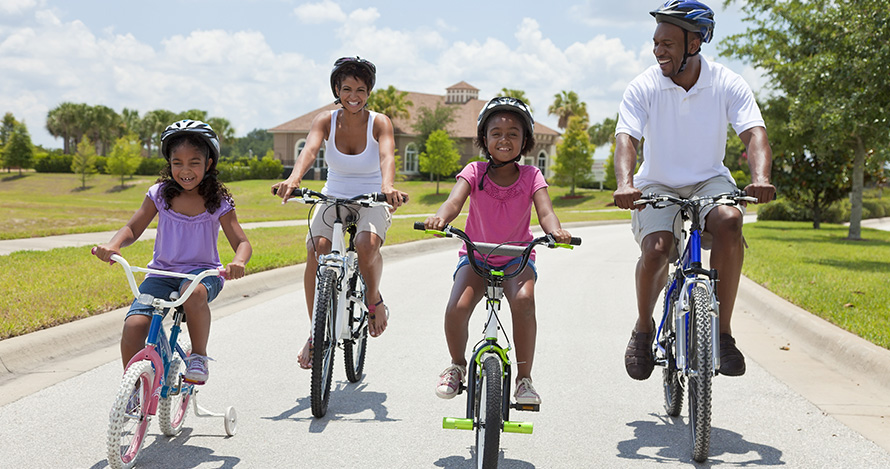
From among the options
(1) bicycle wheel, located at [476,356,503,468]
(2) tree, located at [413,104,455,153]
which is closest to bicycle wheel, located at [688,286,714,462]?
(1) bicycle wheel, located at [476,356,503,468]

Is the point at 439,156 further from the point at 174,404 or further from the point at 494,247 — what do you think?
the point at 494,247

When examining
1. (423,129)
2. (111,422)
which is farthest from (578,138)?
(111,422)

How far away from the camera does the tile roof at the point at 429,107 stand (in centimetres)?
7600

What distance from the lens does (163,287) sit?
179 inches

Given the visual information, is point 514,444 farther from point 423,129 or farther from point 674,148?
point 423,129

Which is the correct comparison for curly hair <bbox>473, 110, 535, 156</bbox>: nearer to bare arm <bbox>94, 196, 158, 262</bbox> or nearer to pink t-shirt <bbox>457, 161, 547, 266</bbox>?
pink t-shirt <bbox>457, 161, 547, 266</bbox>

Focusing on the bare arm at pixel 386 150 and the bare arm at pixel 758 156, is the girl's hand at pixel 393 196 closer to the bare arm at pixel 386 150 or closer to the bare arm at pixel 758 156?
the bare arm at pixel 386 150

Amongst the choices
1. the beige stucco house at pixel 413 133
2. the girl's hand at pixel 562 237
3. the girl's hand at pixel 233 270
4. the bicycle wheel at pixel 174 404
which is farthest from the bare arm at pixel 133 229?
the beige stucco house at pixel 413 133

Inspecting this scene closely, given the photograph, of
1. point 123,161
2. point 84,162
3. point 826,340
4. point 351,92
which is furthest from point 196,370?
point 84,162

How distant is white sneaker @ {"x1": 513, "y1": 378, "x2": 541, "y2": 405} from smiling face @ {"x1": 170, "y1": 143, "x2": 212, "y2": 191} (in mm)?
2174

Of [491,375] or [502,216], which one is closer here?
[491,375]

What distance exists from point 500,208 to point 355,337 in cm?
175

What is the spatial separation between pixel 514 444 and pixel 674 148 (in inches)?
78.9

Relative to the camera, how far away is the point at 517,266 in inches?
180
